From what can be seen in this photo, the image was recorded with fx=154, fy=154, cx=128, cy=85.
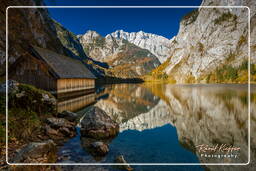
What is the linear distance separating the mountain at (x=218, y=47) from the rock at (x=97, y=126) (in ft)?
357

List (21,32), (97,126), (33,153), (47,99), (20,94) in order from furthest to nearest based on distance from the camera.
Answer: (21,32)
(47,99)
(97,126)
(20,94)
(33,153)

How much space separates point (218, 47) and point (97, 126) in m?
149

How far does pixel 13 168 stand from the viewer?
19.3 ft

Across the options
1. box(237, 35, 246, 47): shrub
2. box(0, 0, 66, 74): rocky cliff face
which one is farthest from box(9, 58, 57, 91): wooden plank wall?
box(237, 35, 246, 47): shrub

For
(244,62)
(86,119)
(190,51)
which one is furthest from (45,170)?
(190,51)

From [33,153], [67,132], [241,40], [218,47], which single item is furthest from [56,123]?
[218,47]

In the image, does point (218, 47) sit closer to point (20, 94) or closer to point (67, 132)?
point (67, 132)

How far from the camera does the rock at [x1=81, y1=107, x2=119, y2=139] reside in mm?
12117

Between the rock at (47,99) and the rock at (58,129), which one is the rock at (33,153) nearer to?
the rock at (58,129)

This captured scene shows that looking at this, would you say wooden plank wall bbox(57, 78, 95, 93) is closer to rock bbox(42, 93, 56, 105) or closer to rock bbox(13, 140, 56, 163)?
rock bbox(42, 93, 56, 105)

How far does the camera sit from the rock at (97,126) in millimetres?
12117

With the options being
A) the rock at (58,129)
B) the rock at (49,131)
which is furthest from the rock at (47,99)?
the rock at (49,131)

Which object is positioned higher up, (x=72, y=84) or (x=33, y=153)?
(x=72, y=84)

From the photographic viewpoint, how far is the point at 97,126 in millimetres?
12734
